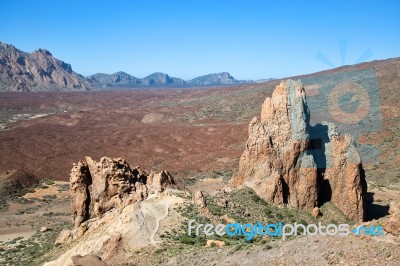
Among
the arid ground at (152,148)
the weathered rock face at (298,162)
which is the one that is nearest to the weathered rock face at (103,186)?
the arid ground at (152,148)

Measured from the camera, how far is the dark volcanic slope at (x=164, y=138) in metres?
57.3

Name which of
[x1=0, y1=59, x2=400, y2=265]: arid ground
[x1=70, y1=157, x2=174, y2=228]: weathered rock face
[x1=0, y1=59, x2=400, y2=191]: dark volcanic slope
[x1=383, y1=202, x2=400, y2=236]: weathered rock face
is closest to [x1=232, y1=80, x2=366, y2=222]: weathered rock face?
[x1=0, y1=59, x2=400, y2=265]: arid ground

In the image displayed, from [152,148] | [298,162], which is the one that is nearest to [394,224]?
[298,162]

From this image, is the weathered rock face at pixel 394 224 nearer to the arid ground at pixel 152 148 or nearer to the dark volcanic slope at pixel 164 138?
the arid ground at pixel 152 148

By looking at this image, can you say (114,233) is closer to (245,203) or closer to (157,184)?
(157,184)

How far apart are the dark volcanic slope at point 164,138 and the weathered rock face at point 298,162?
15882mm

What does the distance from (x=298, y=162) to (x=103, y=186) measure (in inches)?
481

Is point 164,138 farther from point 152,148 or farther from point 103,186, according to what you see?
point 103,186

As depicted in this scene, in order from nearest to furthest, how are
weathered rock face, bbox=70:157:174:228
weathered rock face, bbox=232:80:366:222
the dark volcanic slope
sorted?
weathered rock face, bbox=70:157:174:228 → weathered rock face, bbox=232:80:366:222 → the dark volcanic slope

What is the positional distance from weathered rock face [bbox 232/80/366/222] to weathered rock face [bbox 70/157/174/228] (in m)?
6.21

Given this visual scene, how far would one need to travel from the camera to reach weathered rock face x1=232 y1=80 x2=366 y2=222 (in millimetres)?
24109

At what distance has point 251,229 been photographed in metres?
19.9

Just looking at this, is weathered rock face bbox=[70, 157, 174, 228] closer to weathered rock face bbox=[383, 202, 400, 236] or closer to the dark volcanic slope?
weathered rock face bbox=[383, 202, 400, 236]

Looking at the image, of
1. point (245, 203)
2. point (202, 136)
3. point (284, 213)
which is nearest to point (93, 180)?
point (245, 203)
